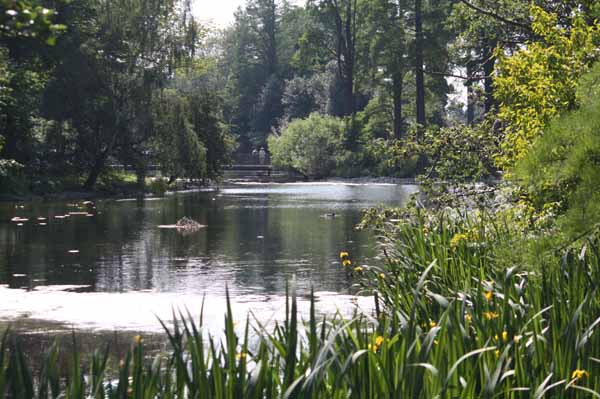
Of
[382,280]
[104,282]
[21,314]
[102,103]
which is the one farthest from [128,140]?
[382,280]

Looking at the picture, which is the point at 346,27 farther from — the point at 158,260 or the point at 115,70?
the point at 158,260

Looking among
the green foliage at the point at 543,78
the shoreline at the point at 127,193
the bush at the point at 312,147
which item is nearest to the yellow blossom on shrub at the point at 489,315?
the green foliage at the point at 543,78

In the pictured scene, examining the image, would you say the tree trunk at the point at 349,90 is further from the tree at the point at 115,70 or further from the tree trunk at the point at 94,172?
the tree trunk at the point at 94,172

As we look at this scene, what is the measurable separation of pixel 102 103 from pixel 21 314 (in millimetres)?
28648

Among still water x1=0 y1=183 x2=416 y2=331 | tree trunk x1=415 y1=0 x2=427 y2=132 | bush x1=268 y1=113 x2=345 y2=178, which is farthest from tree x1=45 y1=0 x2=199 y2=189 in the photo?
bush x1=268 y1=113 x2=345 y2=178

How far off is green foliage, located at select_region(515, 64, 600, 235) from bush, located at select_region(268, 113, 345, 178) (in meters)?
57.9

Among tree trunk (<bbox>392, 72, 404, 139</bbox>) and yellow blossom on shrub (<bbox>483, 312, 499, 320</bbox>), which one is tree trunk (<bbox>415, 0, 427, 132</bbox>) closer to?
tree trunk (<bbox>392, 72, 404, 139</bbox>)

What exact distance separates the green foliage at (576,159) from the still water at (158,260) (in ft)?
5.01

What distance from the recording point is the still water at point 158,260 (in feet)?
40.7

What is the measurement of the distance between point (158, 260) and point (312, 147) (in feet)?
152

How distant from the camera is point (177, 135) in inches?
1586

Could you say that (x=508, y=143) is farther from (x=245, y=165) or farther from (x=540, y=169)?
(x=245, y=165)

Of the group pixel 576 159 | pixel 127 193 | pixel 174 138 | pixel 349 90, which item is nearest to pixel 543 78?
pixel 576 159

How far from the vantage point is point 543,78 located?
10.2 m
